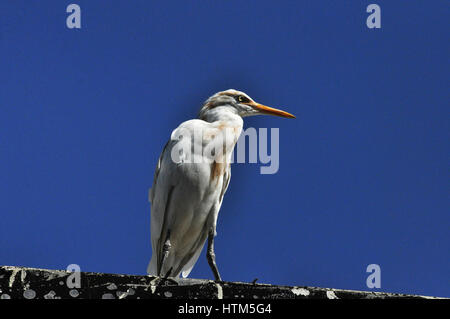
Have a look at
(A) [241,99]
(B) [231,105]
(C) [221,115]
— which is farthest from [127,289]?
(A) [241,99]

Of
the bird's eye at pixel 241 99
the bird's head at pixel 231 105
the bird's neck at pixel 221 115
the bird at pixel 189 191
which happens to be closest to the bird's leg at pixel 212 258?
the bird at pixel 189 191

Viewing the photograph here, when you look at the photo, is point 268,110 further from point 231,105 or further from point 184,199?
point 184,199

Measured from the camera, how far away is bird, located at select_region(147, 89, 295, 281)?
5781 mm

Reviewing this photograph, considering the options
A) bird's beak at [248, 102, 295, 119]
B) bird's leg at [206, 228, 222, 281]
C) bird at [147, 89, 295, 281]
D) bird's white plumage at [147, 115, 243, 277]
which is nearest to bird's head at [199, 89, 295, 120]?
bird's beak at [248, 102, 295, 119]

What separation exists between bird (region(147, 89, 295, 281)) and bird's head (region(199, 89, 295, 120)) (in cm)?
26

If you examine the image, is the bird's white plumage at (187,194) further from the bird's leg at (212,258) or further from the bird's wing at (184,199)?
the bird's leg at (212,258)

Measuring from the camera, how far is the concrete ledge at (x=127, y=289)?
8.30 feet

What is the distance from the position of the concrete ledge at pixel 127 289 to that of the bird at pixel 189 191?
→ 2893 millimetres

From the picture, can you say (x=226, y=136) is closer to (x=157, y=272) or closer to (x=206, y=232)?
(x=206, y=232)

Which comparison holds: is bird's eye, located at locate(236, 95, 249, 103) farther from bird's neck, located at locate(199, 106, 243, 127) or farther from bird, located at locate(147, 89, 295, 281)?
bird, located at locate(147, 89, 295, 281)
